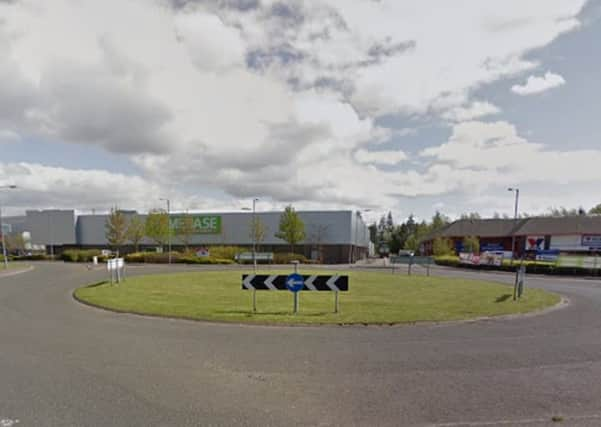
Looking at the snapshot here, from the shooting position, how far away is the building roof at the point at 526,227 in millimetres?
52319

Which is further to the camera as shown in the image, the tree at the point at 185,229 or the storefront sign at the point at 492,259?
the tree at the point at 185,229

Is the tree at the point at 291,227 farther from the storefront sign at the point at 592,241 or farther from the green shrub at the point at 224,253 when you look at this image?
the storefront sign at the point at 592,241

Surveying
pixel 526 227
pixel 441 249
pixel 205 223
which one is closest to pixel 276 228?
pixel 205 223

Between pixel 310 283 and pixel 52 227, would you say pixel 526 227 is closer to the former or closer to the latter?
pixel 310 283

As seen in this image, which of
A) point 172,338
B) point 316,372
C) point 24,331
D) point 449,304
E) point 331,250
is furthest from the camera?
point 331,250

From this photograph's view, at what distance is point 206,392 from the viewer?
171 inches

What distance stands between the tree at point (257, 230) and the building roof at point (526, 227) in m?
35.2

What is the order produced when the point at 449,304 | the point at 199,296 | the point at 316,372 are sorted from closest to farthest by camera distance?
the point at 316,372
the point at 449,304
the point at 199,296

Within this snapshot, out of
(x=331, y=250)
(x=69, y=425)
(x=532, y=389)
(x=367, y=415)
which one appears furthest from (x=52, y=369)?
(x=331, y=250)

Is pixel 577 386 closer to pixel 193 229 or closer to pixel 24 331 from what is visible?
pixel 24 331

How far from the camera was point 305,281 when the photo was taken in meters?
9.34

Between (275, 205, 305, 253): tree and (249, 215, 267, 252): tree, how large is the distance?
9.98 ft

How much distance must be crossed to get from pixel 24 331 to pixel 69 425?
5.84 meters

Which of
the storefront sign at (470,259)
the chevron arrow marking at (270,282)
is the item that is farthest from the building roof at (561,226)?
the chevron arrow marking at (270,282)
